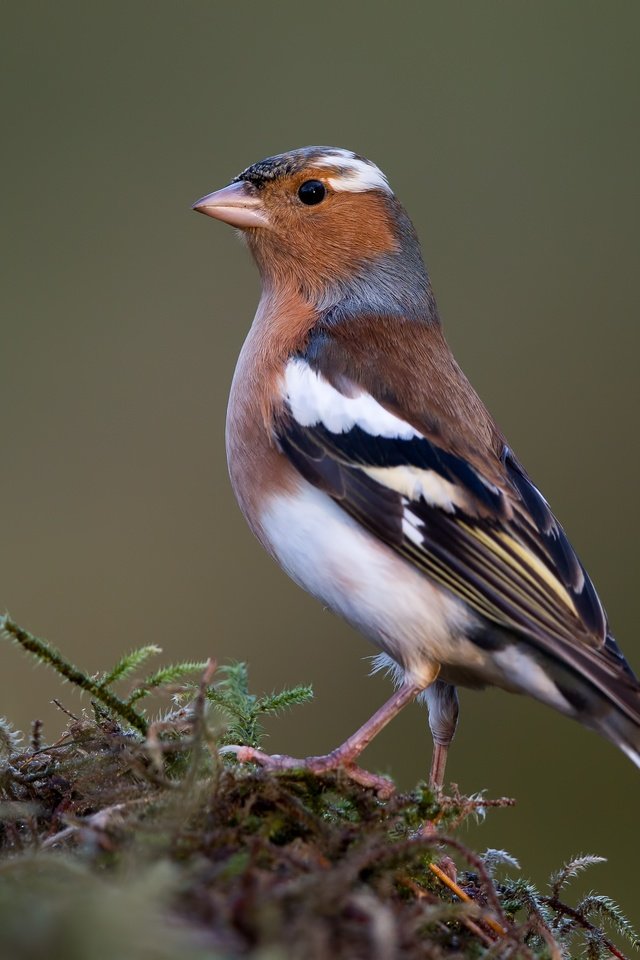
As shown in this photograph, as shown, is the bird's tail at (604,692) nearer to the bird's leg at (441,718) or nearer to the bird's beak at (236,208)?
the bird's leg at (441,718)

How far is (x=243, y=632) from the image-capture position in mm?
7367

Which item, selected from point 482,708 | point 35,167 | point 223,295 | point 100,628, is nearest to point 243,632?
point 100,628

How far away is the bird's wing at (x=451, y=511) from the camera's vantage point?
2977 millimetres

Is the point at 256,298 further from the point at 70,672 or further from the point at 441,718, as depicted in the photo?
the point at 70,672

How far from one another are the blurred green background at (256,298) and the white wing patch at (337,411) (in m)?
3.11

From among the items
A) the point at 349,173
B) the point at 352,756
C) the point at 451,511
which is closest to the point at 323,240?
the point at 349,173

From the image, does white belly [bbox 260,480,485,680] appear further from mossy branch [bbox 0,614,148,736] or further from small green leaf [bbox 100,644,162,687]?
mossy branch [bbox 0,614,148,736]

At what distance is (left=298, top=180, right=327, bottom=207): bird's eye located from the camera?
13.8 feet

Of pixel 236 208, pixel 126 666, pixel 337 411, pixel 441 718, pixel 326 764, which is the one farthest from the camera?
pixel 236 208

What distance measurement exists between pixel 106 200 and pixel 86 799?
7.21 metres

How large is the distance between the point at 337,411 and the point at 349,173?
4.21 feet

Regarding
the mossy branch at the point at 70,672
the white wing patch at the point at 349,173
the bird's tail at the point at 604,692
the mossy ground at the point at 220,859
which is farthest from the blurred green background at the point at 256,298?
the mossy ground at the point at 220,859

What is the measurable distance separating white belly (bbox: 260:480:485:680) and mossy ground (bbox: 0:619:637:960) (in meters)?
0.39

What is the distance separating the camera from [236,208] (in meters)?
4.14
